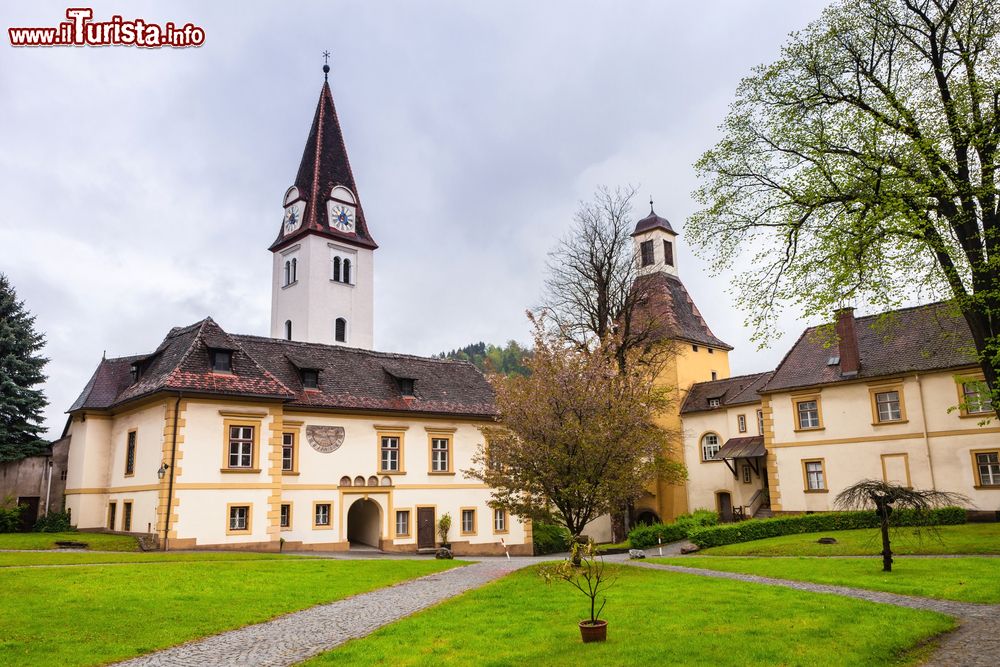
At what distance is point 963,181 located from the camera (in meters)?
19.4

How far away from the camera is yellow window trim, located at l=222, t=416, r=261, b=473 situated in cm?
2708

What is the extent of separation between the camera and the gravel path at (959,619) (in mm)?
9484

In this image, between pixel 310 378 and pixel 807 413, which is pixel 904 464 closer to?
pixel 807 413

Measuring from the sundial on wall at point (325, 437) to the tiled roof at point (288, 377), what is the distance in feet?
3.10

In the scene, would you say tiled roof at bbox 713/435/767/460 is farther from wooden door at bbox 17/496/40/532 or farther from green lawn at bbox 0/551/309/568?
wooden door at bbox 17/496/40/532

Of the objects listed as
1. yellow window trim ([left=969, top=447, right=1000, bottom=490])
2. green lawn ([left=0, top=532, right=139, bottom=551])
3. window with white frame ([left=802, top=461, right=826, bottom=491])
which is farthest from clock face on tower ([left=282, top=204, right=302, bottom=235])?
yellow window trim ([left=969, top=447, right=1000, bottom=490])

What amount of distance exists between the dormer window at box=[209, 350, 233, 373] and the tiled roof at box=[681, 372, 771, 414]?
2710 centimetres

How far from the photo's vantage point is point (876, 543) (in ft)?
77.9

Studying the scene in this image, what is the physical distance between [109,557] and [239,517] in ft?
18.9

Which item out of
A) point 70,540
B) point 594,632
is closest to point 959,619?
point 594,632

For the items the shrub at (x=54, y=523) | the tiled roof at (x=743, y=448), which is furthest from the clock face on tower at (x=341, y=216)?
the tiled roof at (x=743, y=448)

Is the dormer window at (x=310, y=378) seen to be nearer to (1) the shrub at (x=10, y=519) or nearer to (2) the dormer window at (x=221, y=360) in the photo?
(2) the dormer window at (x=221, y=360)

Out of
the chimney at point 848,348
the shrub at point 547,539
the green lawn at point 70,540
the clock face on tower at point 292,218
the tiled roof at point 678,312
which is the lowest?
the shrub at point 547,539

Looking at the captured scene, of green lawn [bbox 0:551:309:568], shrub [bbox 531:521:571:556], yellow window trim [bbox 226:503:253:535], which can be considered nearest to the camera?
green lawn [bbox 0:551:309:568]
